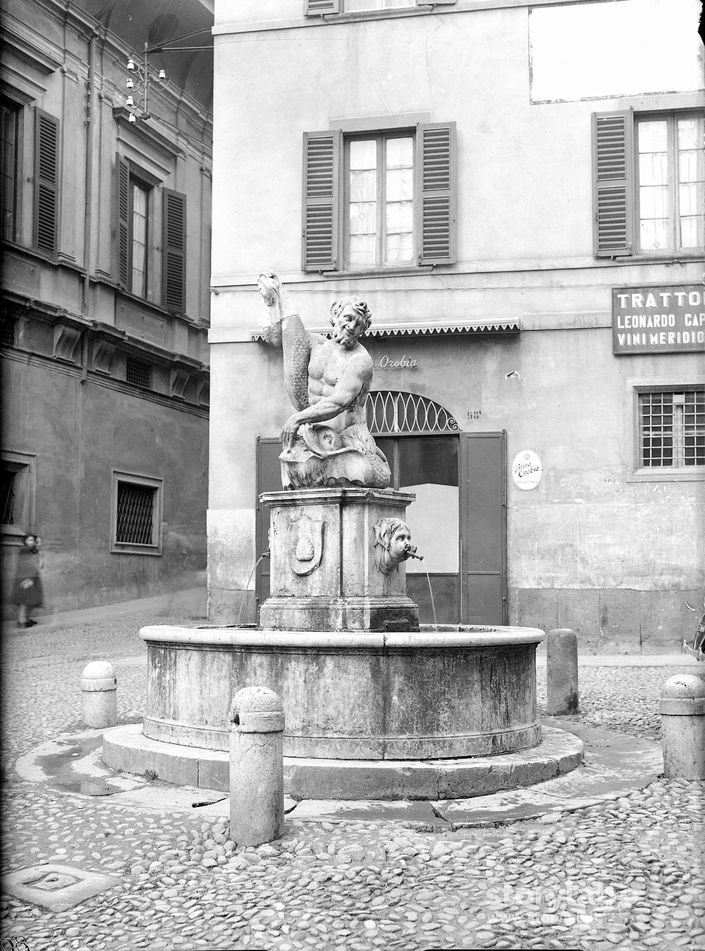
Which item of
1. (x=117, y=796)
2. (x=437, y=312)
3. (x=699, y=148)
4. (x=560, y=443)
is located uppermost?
(x=699, y=148)

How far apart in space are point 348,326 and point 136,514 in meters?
14.2

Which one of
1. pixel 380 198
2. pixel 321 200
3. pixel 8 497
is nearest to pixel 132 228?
pixel 8 497

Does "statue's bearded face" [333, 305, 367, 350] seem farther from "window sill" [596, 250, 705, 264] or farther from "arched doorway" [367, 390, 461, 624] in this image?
"window sill" [596, 250, 705, 264]

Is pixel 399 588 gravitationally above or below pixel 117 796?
above

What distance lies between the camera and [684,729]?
6.70 m

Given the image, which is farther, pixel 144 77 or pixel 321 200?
pixel 144 77

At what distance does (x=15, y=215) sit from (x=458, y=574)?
973 cm

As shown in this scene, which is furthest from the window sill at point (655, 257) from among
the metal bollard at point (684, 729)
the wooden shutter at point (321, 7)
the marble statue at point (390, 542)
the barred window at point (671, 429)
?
the metal bollard at point (684, 729)

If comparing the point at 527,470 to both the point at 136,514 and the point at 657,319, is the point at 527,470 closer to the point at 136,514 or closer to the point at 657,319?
the point at 657,319

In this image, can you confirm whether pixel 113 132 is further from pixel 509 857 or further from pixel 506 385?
pixel 509 857

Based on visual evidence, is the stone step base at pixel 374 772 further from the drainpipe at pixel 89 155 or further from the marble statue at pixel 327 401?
the drainpipe at pixel 89 155

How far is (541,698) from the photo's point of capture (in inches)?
407

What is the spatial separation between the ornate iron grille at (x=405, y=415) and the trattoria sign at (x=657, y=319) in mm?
2513

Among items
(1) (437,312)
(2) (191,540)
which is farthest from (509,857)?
(2) (191,540)
